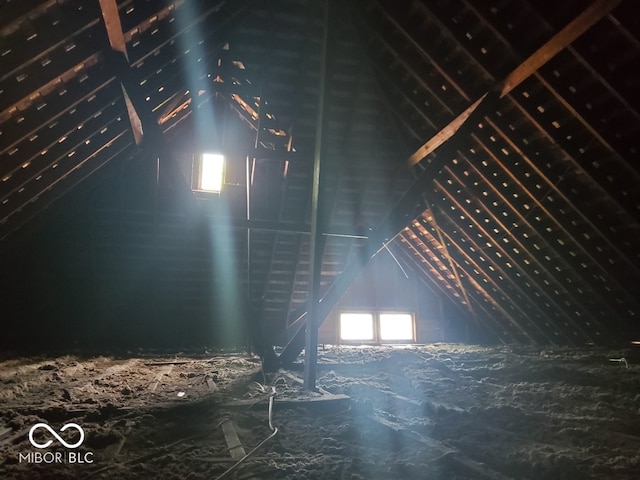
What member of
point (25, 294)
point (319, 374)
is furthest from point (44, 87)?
point (25, 294)

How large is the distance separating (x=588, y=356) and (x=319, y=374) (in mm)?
3940

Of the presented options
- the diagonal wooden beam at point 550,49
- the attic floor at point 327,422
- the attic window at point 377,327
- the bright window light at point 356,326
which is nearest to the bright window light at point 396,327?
the attic window at point 377,327

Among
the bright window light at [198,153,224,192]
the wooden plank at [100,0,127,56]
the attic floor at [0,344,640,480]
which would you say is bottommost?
the attic floor at [0,344,640,480]

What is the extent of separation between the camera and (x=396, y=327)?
10.4 meters

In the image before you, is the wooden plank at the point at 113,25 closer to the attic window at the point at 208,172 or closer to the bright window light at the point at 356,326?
the attic window at the point at 208,172

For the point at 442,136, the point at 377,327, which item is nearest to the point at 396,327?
the point at 377,327

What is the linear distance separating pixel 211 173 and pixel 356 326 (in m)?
5.49

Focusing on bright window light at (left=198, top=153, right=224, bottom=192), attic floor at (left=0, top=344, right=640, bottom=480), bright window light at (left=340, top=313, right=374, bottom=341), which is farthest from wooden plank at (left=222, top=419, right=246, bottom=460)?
bright window light at (left=340, top=313, right=374, bottom=341)

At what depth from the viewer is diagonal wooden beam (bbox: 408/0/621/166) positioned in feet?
8.87

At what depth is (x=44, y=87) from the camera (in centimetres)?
303

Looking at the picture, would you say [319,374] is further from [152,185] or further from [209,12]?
[209,12]

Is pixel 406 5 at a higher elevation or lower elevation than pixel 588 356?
higher

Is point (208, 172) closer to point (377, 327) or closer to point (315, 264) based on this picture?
point (315, 264)

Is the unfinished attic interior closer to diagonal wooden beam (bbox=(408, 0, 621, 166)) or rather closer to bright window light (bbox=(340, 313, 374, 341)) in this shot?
diagonal wooden beam (bbox=(408, 0, 621, 166))
